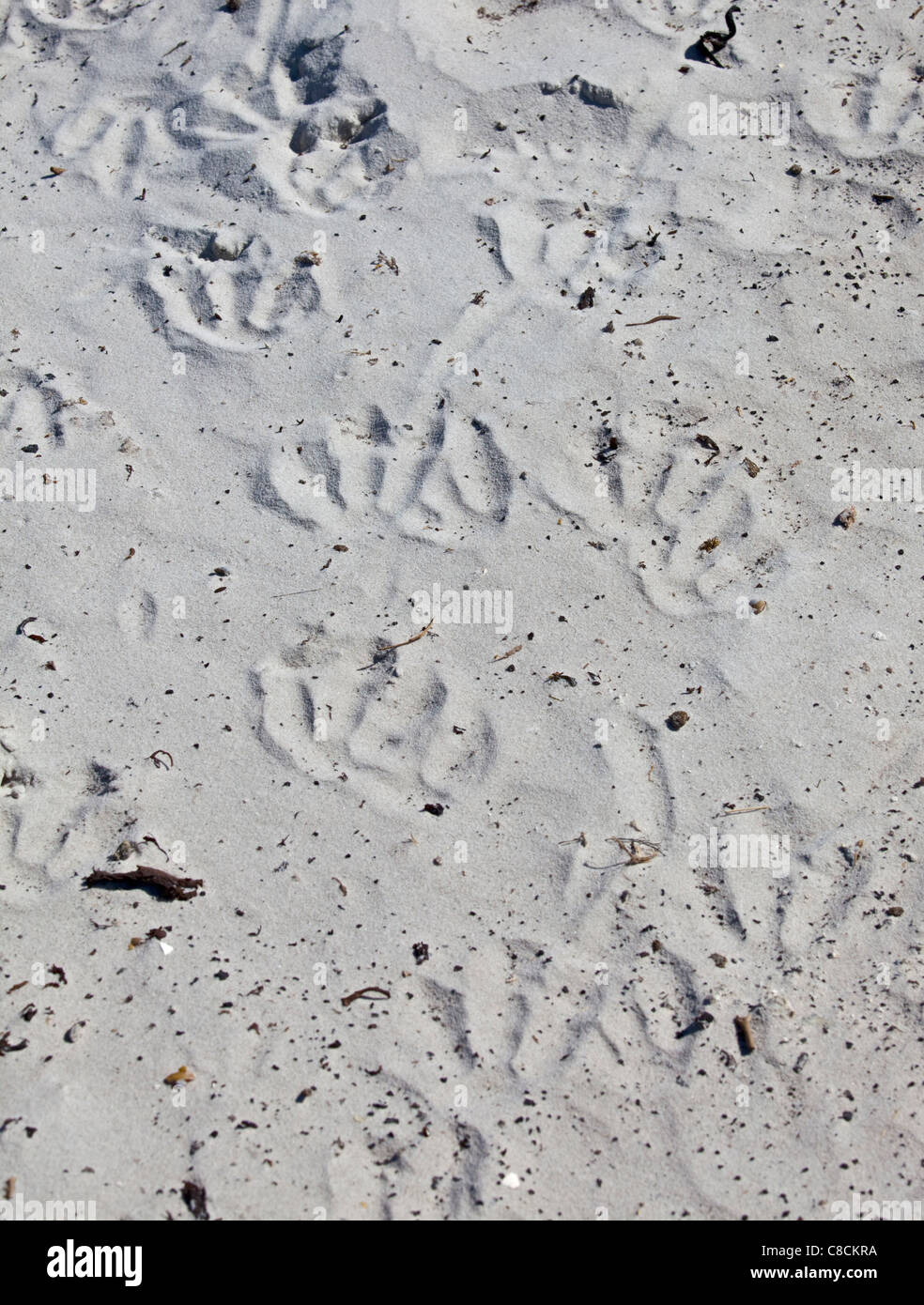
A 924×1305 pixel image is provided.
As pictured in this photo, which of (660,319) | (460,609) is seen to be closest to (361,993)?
(460,609)

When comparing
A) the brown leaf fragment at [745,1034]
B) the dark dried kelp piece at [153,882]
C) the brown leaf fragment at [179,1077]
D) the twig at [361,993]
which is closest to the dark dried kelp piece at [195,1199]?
the brown leaf fragment at [179,1077]

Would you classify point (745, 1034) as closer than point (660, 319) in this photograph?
Yes

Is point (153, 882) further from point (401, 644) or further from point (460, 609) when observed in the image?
point (460, 609)
